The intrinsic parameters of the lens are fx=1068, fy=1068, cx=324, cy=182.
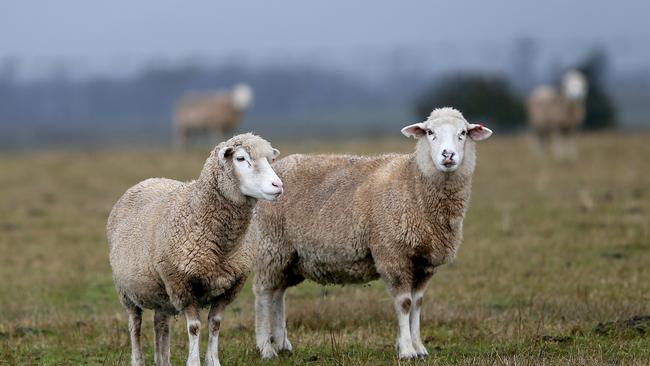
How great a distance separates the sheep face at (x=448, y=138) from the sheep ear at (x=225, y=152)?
177 centimetres

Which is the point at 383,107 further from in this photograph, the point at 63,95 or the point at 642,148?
the point at 642,148

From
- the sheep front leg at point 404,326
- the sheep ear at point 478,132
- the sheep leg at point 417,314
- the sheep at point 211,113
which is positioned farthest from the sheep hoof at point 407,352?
the sheep at point 211,113

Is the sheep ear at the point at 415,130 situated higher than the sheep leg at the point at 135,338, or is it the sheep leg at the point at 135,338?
the sheep ear at the point at 415,130

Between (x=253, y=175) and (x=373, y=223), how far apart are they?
1.57 m

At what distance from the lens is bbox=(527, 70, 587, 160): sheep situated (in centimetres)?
2988

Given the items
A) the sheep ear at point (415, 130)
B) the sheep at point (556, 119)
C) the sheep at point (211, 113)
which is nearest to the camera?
the sheep ear at point (415, 130)

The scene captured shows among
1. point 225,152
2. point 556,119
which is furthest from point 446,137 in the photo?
point 556,119

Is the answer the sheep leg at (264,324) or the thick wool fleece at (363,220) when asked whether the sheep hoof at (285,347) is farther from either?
the thick wool fleece at (363,220)

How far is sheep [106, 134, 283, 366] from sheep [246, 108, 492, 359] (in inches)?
11.3

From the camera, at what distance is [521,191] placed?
76.2ft

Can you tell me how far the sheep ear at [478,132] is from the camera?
906 cm

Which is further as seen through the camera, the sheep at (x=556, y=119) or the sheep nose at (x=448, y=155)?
the sheep at (x=556, y=119)

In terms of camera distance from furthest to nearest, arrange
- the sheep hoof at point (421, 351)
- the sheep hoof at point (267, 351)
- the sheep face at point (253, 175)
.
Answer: the sheep hoof at point (267, 351)
the sheep hoof at point (421, 351)
the sheep face at point (253, 175)

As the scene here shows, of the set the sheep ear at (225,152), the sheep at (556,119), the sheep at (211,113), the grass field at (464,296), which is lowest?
the grass field at (464,296)
